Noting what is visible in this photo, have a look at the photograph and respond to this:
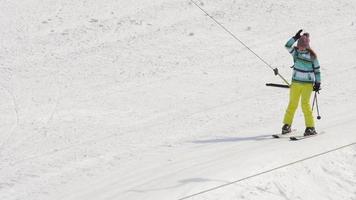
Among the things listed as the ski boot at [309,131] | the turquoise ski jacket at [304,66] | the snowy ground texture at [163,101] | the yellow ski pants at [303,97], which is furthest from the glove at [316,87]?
the snowy ground texture at [163,101]

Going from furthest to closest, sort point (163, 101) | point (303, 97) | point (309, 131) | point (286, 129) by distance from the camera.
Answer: point (163, 101) → point (286, 129) → point (309, 131) → point (303, 97)

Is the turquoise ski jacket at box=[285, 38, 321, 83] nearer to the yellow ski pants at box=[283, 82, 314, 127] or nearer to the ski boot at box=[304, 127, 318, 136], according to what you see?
the yellow ski pants at box=[283, 82, 314, 127]

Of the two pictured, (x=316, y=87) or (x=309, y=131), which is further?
(x=309, y=131)

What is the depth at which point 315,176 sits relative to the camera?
34.0 feet

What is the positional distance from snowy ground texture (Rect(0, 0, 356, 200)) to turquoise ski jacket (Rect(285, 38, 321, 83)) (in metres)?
1.27

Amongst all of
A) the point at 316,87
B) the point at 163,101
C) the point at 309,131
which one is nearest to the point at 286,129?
the point at 309,131

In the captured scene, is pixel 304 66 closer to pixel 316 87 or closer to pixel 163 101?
pixel 316 87

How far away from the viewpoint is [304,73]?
12312mm

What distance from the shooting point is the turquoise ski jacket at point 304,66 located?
1219 cm

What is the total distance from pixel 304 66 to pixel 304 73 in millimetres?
143

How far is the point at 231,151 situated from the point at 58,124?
4.81m

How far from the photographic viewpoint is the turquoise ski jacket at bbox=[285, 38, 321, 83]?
1219 cm

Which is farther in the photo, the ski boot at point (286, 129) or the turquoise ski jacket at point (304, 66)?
the ski boot at point (286, 129)

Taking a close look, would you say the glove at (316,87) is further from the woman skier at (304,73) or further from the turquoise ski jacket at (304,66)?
the turquoise ski jacket at (304,66)
